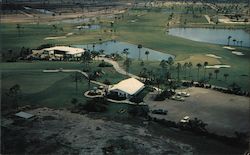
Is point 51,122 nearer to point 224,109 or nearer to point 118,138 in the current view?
point 118,138

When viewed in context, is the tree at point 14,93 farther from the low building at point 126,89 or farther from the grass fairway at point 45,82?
the low building at point 126,89

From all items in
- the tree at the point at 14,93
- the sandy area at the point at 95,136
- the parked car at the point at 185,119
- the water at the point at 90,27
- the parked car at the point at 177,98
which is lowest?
the sandy area at the point at 95,136

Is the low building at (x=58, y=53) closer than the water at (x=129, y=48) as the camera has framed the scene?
Yes

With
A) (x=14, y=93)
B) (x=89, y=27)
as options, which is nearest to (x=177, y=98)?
(x=14, y=93)

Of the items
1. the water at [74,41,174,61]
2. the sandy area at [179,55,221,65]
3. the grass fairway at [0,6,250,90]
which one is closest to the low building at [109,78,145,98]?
the grass fairway at [0,6,250,90]

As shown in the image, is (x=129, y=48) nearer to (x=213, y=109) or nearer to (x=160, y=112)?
(x=213, y=109)

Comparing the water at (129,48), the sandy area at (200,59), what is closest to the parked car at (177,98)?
the sandy area at (200,59)
